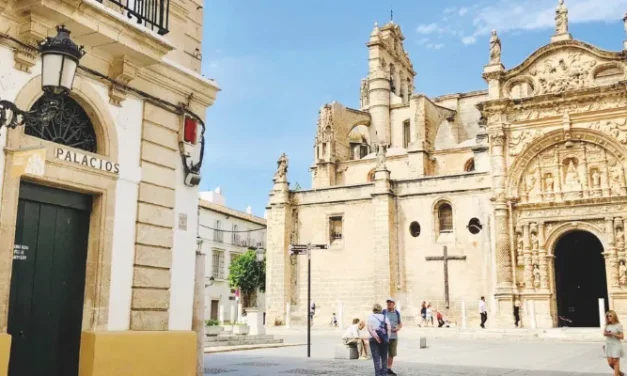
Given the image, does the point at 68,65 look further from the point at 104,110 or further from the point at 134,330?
the point at 134,330

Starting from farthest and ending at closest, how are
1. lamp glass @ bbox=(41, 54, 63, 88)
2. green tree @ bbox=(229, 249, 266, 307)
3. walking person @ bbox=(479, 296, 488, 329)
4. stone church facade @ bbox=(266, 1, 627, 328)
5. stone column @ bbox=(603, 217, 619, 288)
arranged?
1. green tree @ bbox=(229, 249, 266, 307)
2. walking person @ bbox=(479, 296, 488, 329)
3. stone church facade @ bbox=(266, 1, 627, 328)
4. stone column @ bbox=(603, 217, 619, 288)
5. lamp glass @ bbox=(41, 54, 63, 88)

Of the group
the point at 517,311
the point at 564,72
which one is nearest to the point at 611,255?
the point at 517,311

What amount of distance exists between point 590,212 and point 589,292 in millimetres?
5139

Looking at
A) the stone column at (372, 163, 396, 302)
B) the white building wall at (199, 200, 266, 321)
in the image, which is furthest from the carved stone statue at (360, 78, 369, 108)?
the stone column at (372, 163, 396, 302)

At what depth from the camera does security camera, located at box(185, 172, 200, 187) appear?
9102 mm

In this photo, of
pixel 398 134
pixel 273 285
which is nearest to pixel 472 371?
pixel 273 285

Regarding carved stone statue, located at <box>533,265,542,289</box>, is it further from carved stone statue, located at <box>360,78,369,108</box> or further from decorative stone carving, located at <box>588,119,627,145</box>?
carved stone statue, located at <box>360,78,369,108</box>

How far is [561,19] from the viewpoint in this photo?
29609mm

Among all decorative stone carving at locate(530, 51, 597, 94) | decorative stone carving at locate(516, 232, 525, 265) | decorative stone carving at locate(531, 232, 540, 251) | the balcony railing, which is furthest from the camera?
decorative stone carving at locate(530, 51, 597, 94)

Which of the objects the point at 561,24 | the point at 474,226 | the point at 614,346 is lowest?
the point at 614,346

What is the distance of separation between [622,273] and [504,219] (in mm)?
5075

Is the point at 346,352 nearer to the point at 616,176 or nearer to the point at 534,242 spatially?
the point at 534,242

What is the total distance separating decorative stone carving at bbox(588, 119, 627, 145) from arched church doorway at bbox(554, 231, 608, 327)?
4.30 meters

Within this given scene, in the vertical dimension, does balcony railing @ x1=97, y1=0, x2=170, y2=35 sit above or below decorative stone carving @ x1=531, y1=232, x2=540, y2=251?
above
